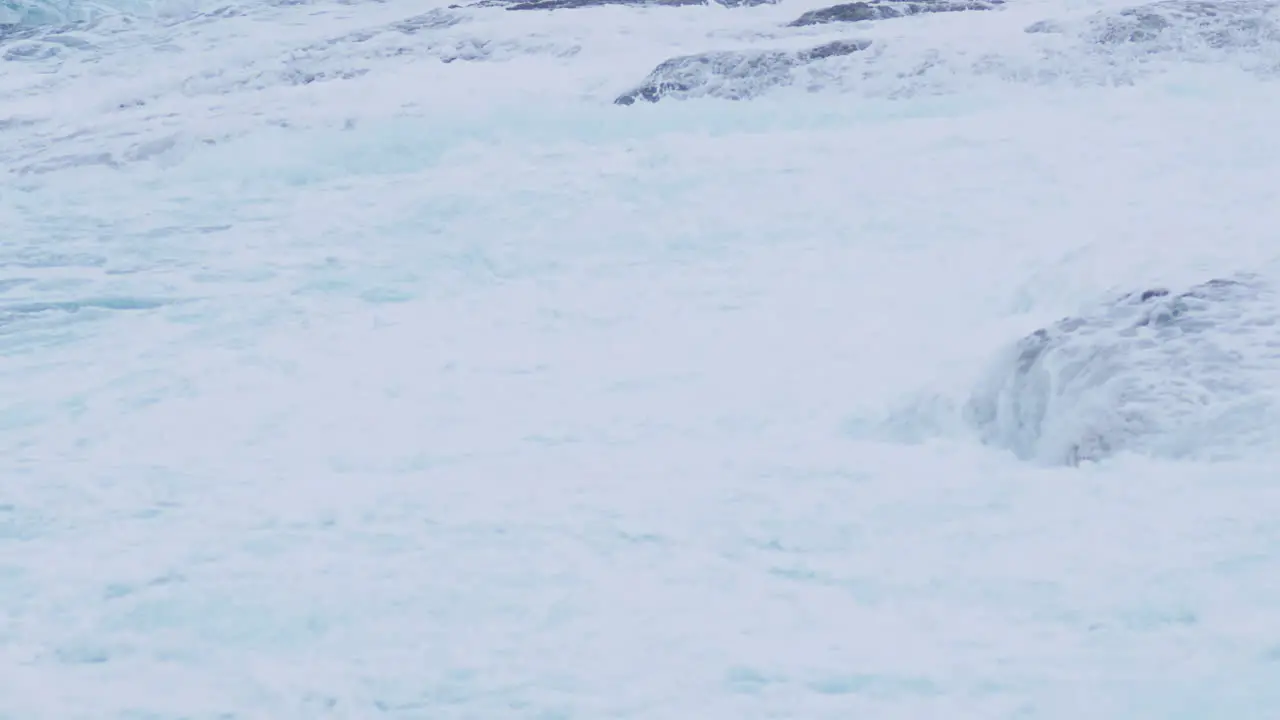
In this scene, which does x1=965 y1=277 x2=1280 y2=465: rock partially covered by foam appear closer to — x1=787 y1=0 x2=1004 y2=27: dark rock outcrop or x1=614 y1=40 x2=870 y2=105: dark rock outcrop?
x1=614 y1=40 x2=870 y2=105: dark rock outcrop

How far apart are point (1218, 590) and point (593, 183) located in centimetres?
612

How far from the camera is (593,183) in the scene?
352 inches

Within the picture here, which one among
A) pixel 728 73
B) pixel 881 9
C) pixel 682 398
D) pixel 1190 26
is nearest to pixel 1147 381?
pixel 682 398

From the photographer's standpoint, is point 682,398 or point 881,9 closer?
point 682,398

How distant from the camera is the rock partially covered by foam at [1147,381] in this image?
4.05 metres

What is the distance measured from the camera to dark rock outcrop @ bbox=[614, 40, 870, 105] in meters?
10.8

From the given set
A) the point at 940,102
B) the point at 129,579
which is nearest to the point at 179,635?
the point at 129,579

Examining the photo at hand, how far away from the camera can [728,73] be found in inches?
432

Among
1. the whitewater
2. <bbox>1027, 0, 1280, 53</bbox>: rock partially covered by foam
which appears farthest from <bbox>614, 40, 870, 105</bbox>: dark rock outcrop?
<bbox>1027, 0, 1280, 53</bbox>: rock partially covered by foam

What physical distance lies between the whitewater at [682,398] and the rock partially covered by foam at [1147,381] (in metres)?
0.01

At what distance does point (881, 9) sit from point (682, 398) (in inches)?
359

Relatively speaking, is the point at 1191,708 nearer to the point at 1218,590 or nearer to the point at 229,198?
the point at 1218,590

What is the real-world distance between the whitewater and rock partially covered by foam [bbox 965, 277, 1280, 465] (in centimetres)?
1

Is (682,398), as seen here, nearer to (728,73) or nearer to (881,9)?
(728,73)
